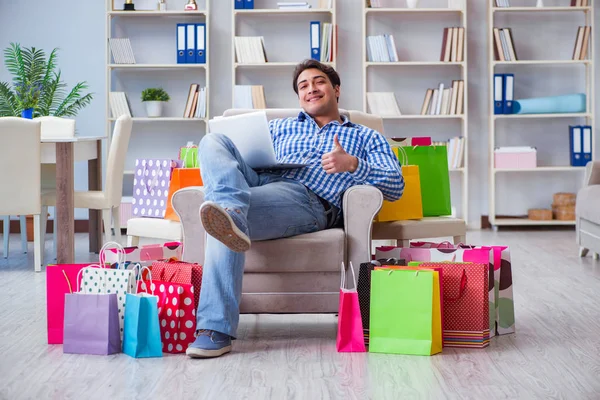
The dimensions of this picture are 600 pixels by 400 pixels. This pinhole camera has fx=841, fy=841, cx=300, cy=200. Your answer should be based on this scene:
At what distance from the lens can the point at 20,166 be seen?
4461 mm

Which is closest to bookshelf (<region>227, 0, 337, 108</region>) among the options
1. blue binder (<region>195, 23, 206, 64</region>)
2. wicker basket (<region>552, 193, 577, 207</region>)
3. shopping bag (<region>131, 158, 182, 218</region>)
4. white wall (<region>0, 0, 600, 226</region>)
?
white wall (<region>0, 0, 600, 226</region>)

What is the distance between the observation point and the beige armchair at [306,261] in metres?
2.82

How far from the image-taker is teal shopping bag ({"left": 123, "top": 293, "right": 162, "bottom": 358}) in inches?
101

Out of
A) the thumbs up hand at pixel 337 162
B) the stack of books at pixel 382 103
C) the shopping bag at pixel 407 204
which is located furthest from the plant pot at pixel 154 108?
the thumbs up hand at pixel 337 162

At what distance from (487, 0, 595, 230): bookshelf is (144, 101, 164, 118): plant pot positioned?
254cm

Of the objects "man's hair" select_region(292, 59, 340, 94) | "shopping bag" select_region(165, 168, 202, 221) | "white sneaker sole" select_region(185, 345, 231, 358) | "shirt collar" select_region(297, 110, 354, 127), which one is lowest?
"white sneaker sole" select_region(185, 345, 231, 358)

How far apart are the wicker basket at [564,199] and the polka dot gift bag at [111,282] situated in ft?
15.0

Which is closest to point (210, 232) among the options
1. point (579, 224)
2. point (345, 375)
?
point (345, 375)

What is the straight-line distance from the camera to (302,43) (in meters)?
6.64

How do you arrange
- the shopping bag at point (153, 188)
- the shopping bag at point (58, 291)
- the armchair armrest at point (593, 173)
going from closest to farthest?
the shopping bag at point (58, 291), the shopping bag at point (153, 188), the armchair armrest at point (593, 173)

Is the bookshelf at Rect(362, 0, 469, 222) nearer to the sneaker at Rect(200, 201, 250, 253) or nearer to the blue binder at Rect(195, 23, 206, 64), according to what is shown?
the blue binder at Rect(195, 23, 206, 64)

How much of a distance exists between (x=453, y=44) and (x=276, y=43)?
1.37 m

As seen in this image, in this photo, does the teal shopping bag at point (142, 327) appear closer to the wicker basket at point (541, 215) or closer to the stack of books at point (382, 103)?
the stack of books at point (382, 103)

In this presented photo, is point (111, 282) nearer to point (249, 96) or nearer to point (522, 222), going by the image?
point (249, 96)
